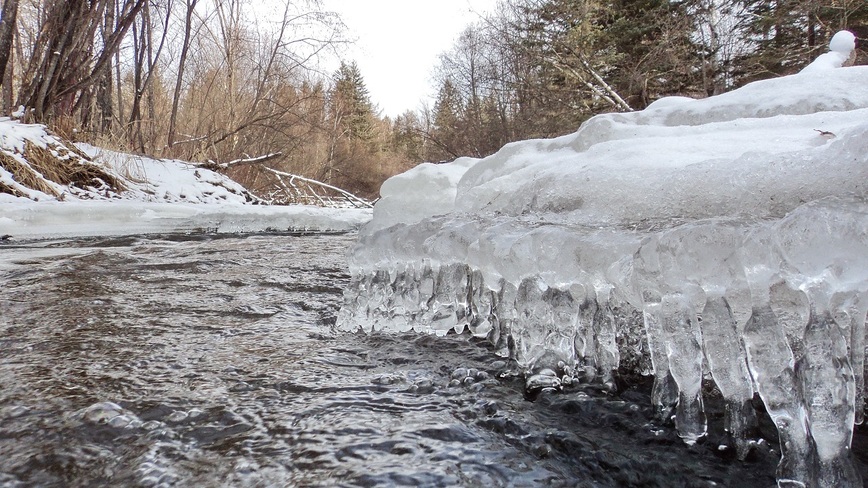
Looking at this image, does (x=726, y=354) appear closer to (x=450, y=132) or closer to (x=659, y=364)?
(x=659, y=364)

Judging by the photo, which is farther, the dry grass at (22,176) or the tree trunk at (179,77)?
the tree trunk at (179,77)

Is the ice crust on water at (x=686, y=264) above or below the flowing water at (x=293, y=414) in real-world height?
above

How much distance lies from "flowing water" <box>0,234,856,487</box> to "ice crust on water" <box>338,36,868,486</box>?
0.12 m

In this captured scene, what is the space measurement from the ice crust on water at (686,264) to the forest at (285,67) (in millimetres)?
7002

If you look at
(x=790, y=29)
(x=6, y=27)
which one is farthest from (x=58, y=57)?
(x=790, y=29)

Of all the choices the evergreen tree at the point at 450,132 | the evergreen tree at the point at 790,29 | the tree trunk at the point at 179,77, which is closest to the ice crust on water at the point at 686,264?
the tree trunk at the point at 179,77

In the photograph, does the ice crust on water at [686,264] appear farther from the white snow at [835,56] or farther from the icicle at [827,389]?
the white snow at [835,56]

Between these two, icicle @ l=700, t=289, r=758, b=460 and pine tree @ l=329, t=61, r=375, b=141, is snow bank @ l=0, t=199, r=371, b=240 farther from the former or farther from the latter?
pine tree @ l=329, t=61, r=375, b=141

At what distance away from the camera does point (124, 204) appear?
5238mm

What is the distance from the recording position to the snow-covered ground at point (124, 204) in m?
4.60

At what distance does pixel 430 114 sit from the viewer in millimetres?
35375

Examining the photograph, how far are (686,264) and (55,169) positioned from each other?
707 cm

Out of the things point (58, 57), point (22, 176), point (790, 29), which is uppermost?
point (790, 29)

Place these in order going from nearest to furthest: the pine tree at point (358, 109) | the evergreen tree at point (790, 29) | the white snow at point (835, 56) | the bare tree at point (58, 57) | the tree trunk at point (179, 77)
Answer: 1. the white snow at point (835, 56)
2. the bare tree at point (58, 57)
3. the evergreen tree at point (790, 29)
4. the tree trunk at point (179, 77)
5. the pine tree at point (358, 109)
